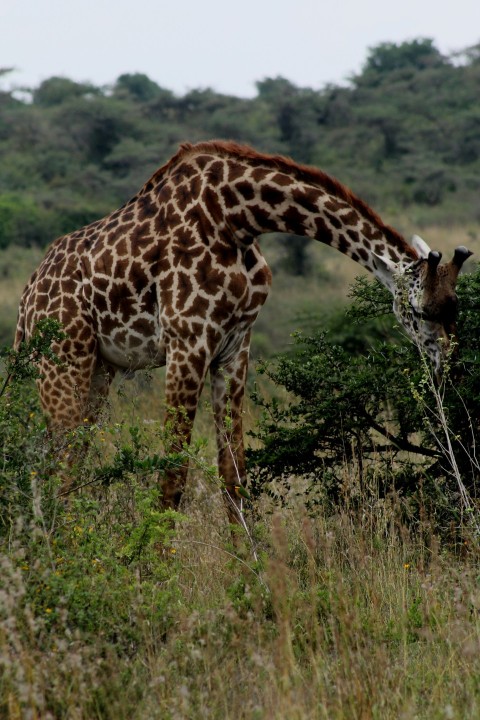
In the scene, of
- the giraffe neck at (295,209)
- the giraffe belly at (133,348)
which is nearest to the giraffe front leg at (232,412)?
the giraffe belly at (133,348)

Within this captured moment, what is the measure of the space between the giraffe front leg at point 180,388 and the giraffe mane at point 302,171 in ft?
4.20

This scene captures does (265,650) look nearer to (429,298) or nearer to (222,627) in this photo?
(222,627)

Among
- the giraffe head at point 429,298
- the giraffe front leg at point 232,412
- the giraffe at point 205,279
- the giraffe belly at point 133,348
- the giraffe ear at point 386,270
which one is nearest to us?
the giraffe head at point 429,298

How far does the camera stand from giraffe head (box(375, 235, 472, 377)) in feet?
20.7

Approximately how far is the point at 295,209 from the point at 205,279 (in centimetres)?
72

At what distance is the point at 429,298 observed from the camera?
634cm

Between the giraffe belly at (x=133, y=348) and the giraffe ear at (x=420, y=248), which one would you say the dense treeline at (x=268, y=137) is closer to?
the giraffe belly at (x=133, y=348)

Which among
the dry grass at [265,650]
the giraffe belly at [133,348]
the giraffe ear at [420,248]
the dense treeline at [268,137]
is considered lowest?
the dry grass at [265,650]

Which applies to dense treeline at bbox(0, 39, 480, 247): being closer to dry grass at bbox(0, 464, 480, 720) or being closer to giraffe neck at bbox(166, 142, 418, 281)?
giraffe neck at bbox(166, 142, 418, 281)

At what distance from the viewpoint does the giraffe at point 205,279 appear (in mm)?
6586

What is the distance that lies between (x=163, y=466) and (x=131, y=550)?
438mm

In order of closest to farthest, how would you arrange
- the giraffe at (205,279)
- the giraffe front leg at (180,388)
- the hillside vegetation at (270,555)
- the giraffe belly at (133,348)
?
the hillside vegetation at (270,555), the giraffe at (205,279), the giraffe front leg at (180,388), the giraffe belly at (133,348)

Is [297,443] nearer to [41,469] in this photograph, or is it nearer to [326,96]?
[41,469]

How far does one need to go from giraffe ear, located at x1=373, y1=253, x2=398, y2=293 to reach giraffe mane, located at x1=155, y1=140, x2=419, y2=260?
17 centimetres
